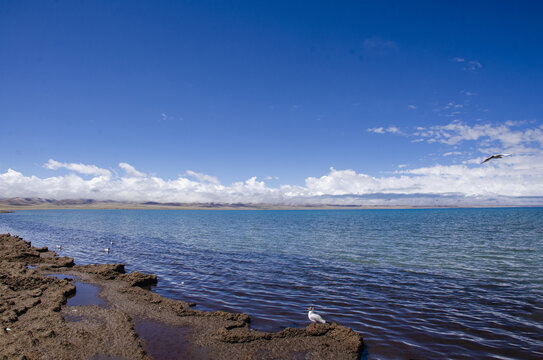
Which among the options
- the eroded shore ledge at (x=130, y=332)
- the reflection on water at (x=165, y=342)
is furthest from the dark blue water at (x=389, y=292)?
the reflection on water at (x=165, y=342)

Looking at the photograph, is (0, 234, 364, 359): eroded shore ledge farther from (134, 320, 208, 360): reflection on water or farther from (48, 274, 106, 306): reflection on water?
(48, 274, 106, 306): reflection on water

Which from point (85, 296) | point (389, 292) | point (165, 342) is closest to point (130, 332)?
point (165, 342)

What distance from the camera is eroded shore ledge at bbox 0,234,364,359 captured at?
1082cm

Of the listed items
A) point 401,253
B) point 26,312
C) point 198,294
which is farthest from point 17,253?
point 401,253

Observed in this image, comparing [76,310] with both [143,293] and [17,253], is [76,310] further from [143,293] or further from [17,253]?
[17,253]

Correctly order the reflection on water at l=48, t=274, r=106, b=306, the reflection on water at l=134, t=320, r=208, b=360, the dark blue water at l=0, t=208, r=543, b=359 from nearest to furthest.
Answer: the reflection on water at l=134, t=320, r=208, b=360
the dark blue water at l=0, t=208, r=543, b=359
the reflection on water at l=48, t=274, r=106, b=306

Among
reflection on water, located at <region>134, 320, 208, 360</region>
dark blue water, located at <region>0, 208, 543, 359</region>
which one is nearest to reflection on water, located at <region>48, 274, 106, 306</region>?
dark blue water, located at <region>0, 208, 543, 359</region>

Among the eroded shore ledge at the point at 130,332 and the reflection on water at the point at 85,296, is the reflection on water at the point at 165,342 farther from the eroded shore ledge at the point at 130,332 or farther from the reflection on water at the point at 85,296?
the reflection on water at the point at 85,296

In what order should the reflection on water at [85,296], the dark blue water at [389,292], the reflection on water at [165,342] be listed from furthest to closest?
the reflection on water at [85,296] < the dark blue water at [389,292] < the reflection on water at [165,342]

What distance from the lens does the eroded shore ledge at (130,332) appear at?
1082cm

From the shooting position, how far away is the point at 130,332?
1223 cm

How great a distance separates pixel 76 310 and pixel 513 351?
67.2ft

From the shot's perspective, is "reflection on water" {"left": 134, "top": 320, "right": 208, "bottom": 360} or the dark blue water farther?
the dark blue water

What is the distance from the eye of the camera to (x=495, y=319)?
51.7 ft
